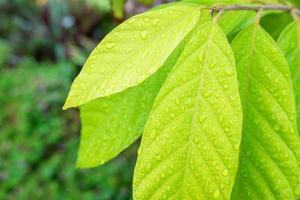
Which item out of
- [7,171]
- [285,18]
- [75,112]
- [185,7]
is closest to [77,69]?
[75,112]

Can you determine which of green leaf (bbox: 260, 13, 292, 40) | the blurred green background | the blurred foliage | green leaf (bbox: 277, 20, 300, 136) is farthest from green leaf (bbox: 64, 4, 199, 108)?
the blurred foliage

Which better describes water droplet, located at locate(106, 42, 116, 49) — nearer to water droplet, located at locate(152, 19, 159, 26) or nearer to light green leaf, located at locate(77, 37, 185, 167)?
water droplet, located at locate(152, 19, 159, 26)

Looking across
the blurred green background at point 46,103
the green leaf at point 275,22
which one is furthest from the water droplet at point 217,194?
the blurred green background at point 46,103

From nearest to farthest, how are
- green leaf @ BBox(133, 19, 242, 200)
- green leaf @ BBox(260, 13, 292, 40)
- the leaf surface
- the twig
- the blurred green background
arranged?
green leaf @ BBox(133, 19, 242, 200)
the twig
the leaf surface
green leaf @ BBox(260, 13, 292, 40)
the blurred green background

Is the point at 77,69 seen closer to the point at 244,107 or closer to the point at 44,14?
the point at 44,14

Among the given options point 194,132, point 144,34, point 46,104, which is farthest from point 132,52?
point 46,104

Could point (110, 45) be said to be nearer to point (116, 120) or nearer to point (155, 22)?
point (155, 22)

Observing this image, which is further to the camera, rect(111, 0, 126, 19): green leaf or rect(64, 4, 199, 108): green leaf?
rect(111, 0, 126, 19): green leaf
